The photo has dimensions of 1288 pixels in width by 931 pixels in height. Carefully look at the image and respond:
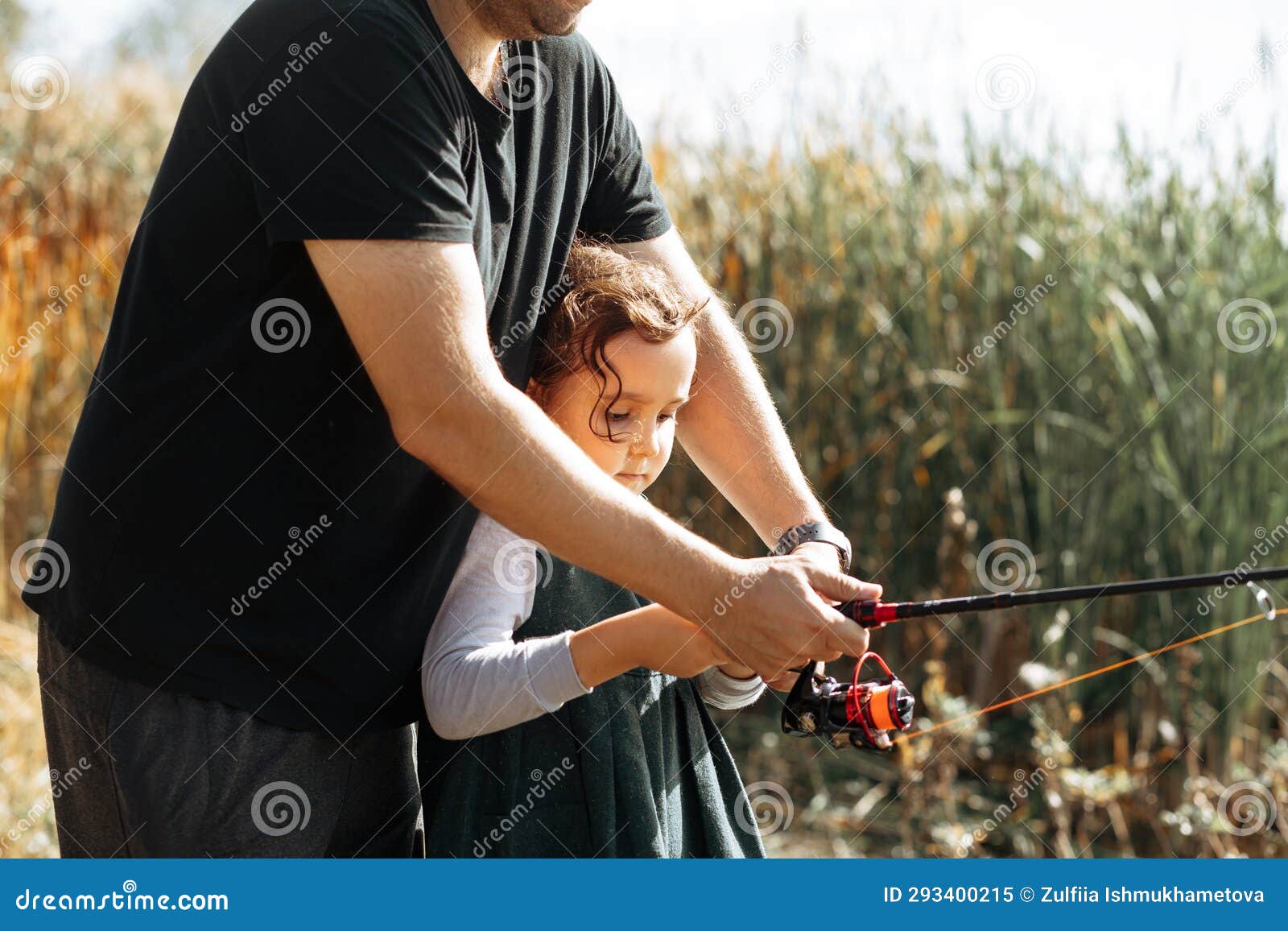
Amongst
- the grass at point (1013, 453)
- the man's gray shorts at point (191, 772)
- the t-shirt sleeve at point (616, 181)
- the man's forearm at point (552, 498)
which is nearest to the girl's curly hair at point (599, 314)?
the t-shirt sleeve at point (616, 181)

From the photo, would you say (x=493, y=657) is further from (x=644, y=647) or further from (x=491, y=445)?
(x=491, y=445)

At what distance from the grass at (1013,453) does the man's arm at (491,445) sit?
2259 millimetres

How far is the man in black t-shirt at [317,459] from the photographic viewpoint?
1.61 m

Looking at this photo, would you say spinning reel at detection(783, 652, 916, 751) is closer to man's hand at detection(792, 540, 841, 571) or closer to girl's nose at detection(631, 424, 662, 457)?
man's hand at detection(792, 540, 841, 571)

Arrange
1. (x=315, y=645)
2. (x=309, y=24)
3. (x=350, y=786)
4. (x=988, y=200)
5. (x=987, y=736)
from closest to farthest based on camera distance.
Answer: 1. (x=309, y=24)
2. (x=315, y=645)
3. (x=350, y=786)
4. (x=987, y=736)
5. (x=988, y=200)

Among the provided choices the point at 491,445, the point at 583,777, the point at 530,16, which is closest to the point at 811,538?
the point at 583,777

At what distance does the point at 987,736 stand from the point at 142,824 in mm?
2914

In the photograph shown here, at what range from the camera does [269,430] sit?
1.75 meters

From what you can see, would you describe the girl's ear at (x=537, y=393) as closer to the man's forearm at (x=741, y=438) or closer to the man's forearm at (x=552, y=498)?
the man's forearm at (x=741, y=438)

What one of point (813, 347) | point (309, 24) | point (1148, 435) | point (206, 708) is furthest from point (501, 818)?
point (813, 347)

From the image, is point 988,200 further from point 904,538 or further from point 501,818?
point 501,818

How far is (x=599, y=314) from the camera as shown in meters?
1.97

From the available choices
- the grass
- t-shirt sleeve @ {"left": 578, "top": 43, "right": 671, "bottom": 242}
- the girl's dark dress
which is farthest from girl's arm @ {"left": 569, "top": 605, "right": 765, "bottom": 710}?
the grass

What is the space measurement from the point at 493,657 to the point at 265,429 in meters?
0.40
